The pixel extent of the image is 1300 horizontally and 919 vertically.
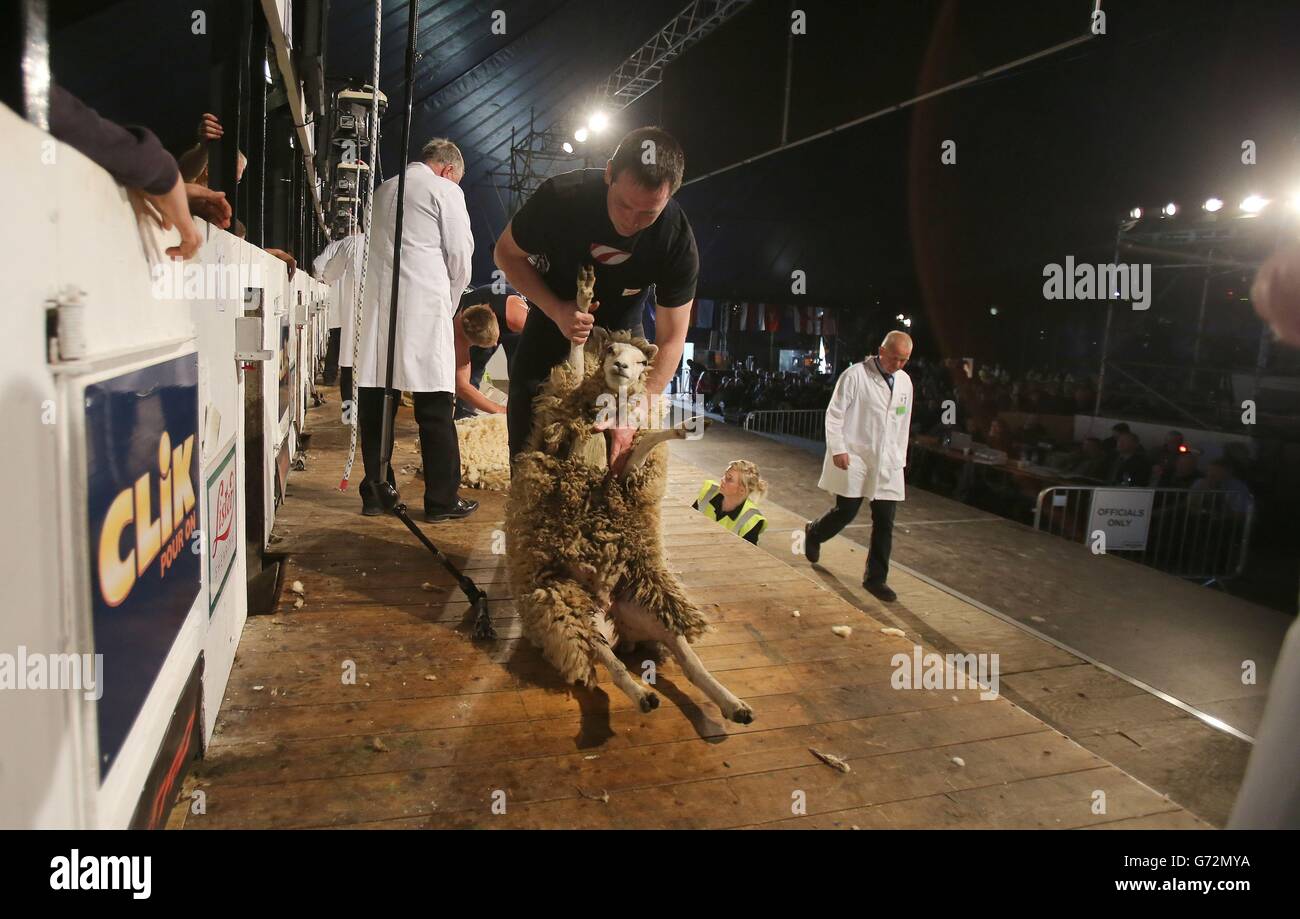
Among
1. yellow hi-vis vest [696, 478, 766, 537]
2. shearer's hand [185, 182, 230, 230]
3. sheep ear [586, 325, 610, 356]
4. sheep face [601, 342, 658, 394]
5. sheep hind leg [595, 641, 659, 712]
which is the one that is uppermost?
shearer's hand [185, 182, 230, 230]

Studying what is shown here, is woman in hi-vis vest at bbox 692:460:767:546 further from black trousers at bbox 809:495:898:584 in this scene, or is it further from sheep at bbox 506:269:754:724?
sheep at bbox 506:269:754:724

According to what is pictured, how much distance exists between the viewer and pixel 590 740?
2.04 metres

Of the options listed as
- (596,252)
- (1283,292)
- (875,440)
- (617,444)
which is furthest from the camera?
(875,440)

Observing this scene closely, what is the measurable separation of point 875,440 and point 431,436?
3522 mm

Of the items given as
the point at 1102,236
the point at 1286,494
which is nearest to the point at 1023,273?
the point at 1102,236

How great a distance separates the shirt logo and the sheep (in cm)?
14

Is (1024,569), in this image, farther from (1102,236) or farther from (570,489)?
(570,489)

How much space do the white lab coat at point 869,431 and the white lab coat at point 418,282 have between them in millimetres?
3152

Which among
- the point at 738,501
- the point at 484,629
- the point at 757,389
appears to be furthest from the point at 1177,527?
the point at 757,389

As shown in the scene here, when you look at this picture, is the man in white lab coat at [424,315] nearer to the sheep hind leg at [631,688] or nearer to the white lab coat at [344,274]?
the white lab coat at [344,274]

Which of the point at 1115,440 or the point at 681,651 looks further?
the point at 1115,440

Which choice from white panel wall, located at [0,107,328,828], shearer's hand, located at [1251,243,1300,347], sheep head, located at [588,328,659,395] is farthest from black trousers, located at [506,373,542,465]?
shearer's hand, located at [1251,243,1300,347]

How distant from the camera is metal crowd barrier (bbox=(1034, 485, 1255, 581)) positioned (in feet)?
26.0

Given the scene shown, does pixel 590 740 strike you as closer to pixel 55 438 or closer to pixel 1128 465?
pixel 55 438
